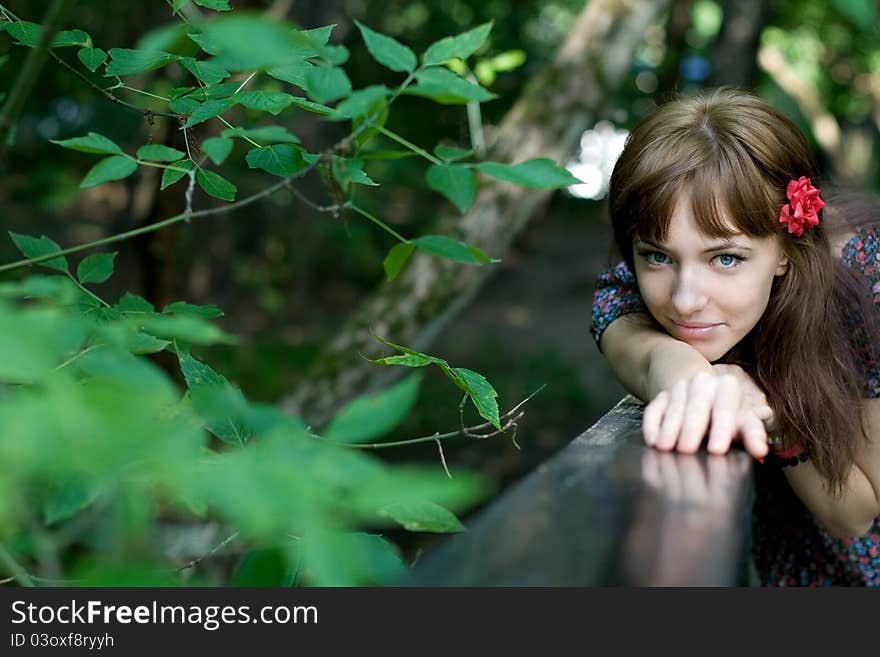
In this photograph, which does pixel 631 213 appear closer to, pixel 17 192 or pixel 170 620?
pixel 170 620

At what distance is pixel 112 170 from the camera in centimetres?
109

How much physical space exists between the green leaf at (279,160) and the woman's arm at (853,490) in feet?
3.62

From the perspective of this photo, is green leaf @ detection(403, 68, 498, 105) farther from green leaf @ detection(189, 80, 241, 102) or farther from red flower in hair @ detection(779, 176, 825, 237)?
red flower in hair @ detection(779, 176, 825, 237)

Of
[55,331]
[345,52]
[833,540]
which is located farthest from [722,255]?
[55,331]

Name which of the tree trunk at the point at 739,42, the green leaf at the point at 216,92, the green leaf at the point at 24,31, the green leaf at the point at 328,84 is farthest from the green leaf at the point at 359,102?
the tree trunk at the point at 739,42

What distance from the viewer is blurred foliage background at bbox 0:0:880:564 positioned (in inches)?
211

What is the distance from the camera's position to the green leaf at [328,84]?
0.92m

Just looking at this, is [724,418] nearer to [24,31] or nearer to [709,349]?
[709,349]

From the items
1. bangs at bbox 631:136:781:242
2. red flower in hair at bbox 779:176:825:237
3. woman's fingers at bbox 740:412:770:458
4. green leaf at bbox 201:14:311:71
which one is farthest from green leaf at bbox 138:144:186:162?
red flower in hair at bbox 779:176:825:237

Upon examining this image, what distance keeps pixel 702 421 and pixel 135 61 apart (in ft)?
2.88

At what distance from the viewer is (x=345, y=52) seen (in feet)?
3.05

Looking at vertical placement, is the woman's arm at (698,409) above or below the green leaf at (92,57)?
below

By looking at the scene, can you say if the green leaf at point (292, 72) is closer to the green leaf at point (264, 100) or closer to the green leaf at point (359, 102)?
the green leaf at point (264, 100)

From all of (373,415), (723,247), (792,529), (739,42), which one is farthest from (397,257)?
(739,42)
